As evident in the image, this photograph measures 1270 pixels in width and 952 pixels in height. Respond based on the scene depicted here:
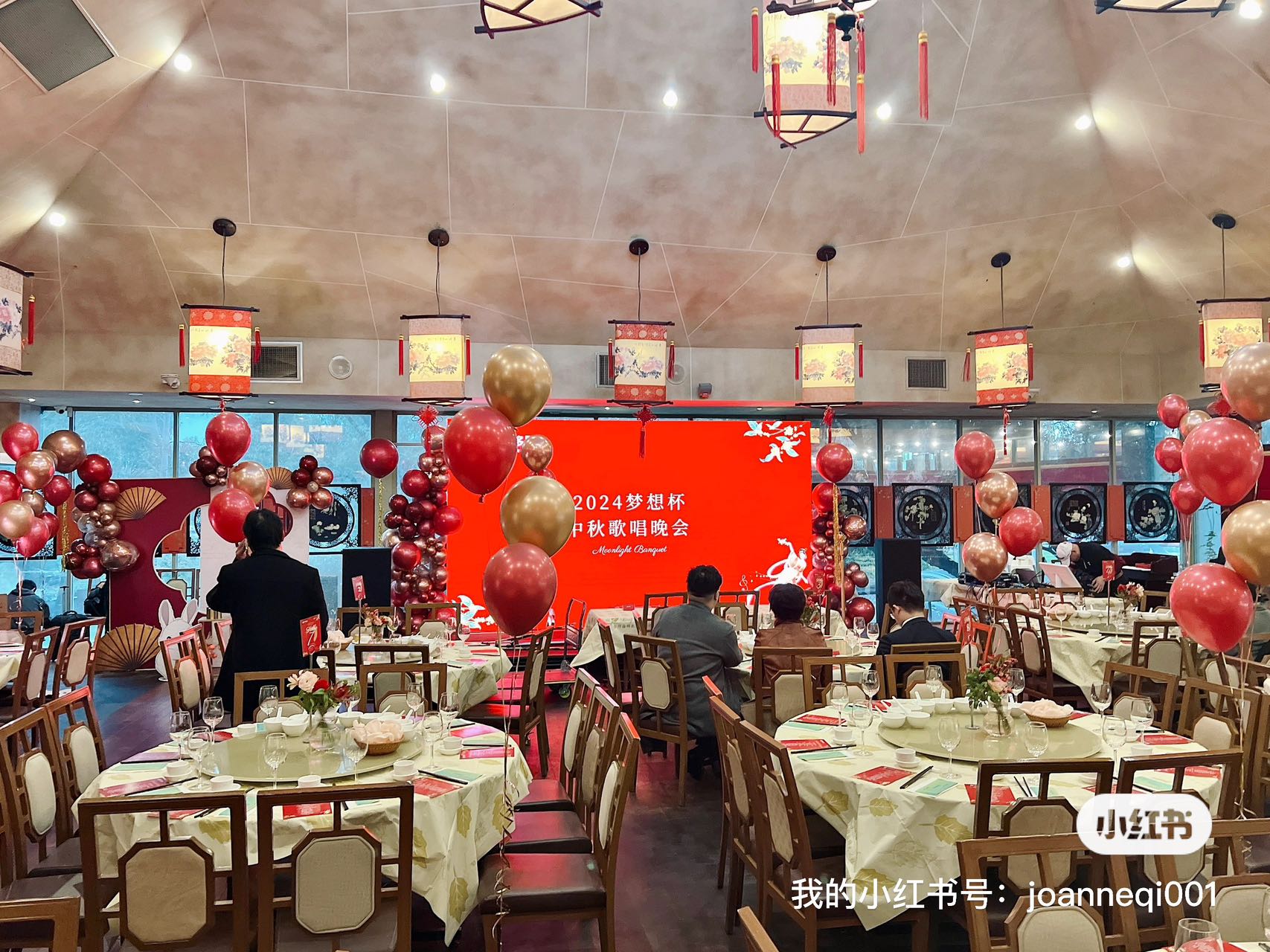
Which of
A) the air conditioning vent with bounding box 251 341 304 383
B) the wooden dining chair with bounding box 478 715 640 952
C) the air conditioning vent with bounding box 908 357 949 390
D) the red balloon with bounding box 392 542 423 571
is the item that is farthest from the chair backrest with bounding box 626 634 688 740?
the air conditioning vent with bounding box 908 357 949 390

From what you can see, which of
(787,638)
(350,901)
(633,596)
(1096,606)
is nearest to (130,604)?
(633,596)

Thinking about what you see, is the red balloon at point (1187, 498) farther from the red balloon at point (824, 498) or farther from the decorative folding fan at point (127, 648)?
the decorative folding fan at point (127, 648)

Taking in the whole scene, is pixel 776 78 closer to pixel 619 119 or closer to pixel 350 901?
pixel 619 119

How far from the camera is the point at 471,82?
7508mm

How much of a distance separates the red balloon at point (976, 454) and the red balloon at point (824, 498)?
3.81 metres

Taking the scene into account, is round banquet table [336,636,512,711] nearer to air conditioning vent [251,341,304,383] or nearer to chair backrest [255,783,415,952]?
chair backrest [255,783,415,952]

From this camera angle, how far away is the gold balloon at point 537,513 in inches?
126

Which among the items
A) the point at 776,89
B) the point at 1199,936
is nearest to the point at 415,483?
the point at 776,89

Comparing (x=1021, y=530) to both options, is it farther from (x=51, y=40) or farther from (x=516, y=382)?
(x=51, y=40)

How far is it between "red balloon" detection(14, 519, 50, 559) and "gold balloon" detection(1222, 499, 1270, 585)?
29.9 ft

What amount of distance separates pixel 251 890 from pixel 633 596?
24.5 ft

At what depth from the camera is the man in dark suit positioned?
15.2 feet

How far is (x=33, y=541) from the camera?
8531mm

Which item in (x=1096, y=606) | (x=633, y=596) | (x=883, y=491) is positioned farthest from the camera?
(x=883, y=491)
